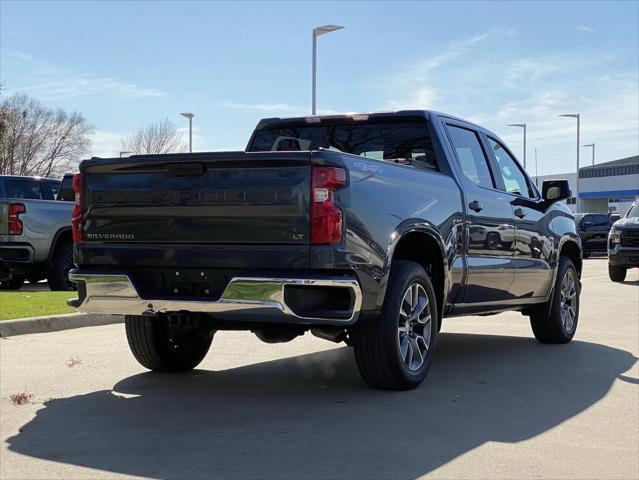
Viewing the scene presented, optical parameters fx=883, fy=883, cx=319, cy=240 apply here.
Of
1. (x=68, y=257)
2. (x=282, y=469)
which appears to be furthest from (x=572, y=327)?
(x=68, y=257)

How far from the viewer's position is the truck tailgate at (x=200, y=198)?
5207mm

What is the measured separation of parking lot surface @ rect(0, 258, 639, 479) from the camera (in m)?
4.25

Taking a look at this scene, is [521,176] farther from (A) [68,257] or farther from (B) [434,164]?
(A) [68,257]

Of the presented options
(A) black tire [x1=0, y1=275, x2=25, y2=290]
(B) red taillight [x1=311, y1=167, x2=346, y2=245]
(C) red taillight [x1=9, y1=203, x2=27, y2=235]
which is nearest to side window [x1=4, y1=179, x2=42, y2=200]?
(C) red taillight [x1=9, y1=203, x2=27, y2=235]

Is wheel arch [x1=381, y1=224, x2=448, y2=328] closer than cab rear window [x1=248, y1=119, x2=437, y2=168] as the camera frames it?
Yes

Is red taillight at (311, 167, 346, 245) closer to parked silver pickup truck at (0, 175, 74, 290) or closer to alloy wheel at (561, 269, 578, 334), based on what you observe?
alloy wheel at (561, 269, 578, 334)

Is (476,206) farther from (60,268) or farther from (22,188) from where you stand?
(22,188)

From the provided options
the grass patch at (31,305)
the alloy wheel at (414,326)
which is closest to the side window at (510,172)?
the alloy wheel at (414,326)

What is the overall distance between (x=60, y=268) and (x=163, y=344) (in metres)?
8.04

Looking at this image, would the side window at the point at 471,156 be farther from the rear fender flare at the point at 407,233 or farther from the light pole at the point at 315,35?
the light pole at the point at 315,35

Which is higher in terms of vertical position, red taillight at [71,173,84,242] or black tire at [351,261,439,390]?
red taillight at [71,173,84,242]

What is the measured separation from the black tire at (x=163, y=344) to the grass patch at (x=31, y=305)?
314 cm

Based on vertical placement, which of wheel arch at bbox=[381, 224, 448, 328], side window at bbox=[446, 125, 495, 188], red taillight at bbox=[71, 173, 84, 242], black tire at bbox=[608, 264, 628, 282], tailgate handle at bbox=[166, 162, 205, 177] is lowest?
black tire at bbox=[608, 264, 628, 282]

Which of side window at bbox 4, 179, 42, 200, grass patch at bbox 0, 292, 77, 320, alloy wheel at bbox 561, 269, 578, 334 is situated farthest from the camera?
side window at bbox 4, 179, 42, 200
